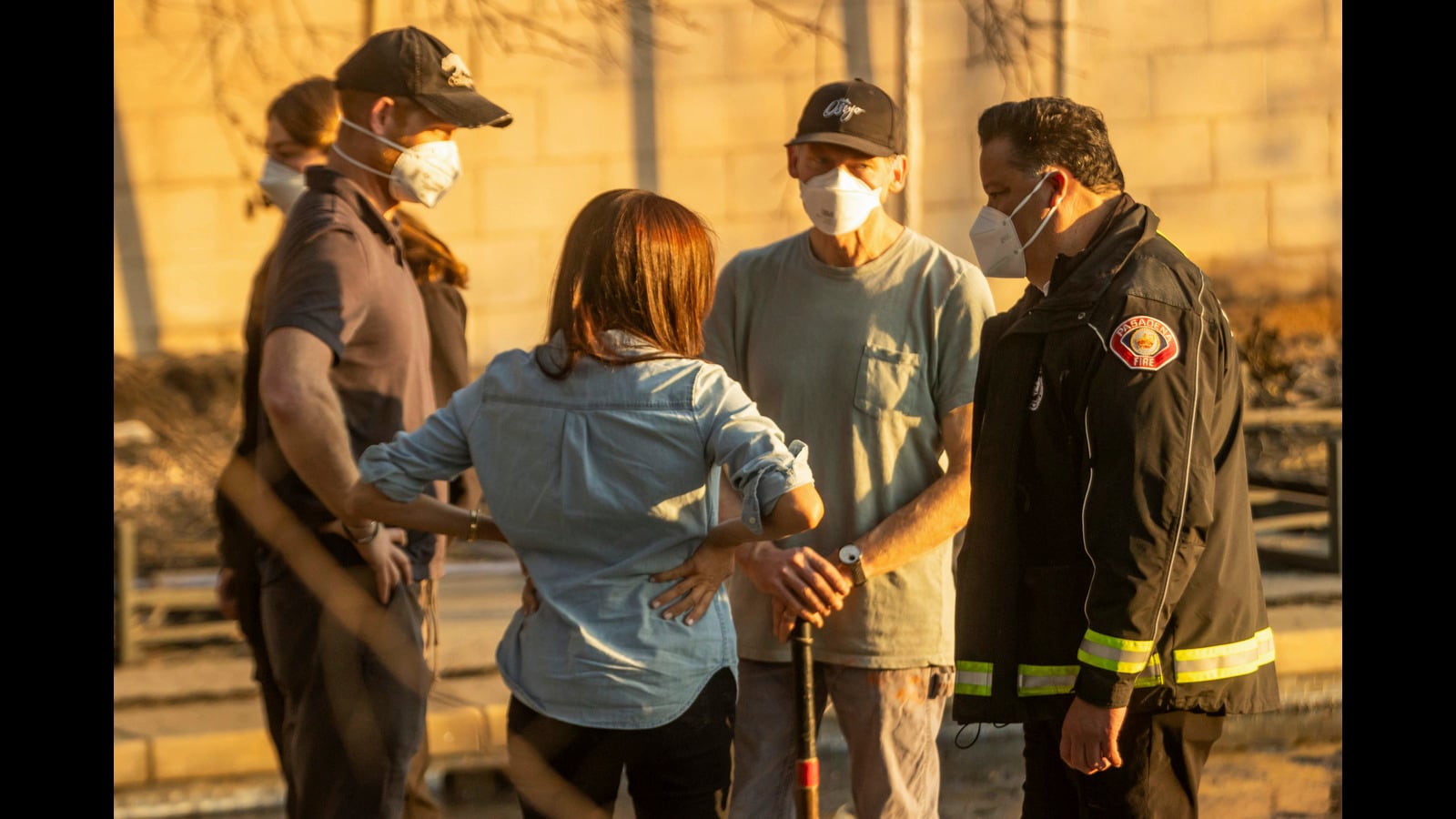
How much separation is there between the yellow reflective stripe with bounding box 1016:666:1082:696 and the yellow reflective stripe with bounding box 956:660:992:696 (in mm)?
60

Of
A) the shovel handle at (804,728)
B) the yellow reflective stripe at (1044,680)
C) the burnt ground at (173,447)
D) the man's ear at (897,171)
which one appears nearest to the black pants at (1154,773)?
the yellow reflective stripe at (1044,680)

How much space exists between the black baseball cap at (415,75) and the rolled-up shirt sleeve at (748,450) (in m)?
1.15

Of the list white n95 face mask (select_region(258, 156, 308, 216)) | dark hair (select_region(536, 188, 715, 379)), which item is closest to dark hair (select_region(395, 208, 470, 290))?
white n95 face mask (select_region(258, 156, 308, 216))

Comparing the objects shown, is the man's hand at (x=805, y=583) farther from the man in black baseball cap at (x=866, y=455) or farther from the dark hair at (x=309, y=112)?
the dark hair at (x=309, y=112)

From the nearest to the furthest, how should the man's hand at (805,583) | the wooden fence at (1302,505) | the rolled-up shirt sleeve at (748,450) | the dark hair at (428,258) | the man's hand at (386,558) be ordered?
the rolled-up shirt sleeve at (748,450), the man's hand at (386,558), the man's hand at (805,583), the dark hair at (428,258), the wooden fence at (1302,505)

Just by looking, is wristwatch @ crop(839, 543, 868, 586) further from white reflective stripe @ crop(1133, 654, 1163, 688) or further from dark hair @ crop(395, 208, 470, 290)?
dark hair @ crop(395, 208, 470, 290)

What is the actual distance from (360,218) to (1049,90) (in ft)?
21.0

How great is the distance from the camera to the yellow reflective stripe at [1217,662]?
2982 mm

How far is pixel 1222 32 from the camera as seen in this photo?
9469 millimetres

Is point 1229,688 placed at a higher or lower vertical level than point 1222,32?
lower

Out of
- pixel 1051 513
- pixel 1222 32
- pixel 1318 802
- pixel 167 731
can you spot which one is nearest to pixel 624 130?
pixel 1222 32

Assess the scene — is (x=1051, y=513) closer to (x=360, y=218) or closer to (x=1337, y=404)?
(x=360, y=218)

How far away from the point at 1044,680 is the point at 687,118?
6.39 m

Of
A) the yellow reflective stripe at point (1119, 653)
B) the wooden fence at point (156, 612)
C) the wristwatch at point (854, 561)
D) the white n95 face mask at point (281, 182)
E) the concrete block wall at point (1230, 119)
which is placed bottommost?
the wooden fence at point (156, 612)
